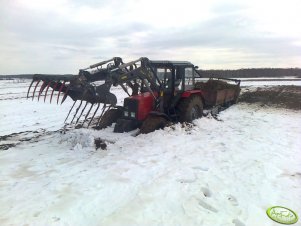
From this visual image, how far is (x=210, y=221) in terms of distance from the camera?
14.8ft

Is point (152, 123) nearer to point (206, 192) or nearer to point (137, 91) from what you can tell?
point (137, 91)

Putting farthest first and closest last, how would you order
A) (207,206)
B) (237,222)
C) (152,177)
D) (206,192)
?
(152,177), (206,192), (207,206), (237,222)

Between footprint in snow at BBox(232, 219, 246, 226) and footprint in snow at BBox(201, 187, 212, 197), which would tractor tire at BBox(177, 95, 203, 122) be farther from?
footprint in snow at BBox(232, 219, 246, 226)

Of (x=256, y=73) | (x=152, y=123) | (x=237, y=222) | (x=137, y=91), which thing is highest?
(x=137, y=91)

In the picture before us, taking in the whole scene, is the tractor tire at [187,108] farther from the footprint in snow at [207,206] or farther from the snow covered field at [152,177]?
the footprint in snow at [207,206]

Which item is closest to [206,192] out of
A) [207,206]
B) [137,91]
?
[207,206]

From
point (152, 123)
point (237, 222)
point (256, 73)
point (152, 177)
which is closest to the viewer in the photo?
point (237, 222)

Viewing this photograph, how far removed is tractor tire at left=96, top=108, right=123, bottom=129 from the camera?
9.92m

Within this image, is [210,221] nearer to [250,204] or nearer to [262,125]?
[250,204]

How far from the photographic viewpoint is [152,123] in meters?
9.28

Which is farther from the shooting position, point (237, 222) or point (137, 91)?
point (137, 91)

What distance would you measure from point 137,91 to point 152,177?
4877 millimetres

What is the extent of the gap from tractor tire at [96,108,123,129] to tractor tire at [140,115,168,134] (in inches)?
52.9

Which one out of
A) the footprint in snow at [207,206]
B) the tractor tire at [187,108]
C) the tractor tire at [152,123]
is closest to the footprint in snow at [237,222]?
the footprint in snow at [207,206]
